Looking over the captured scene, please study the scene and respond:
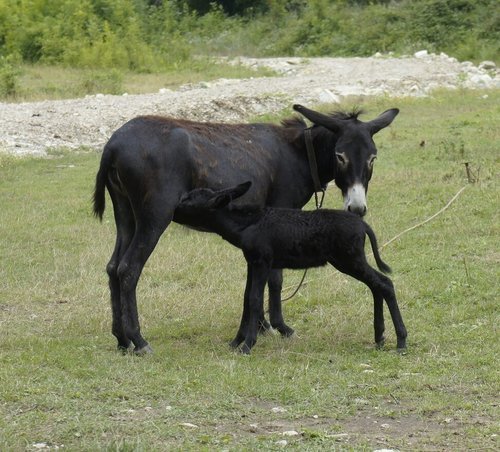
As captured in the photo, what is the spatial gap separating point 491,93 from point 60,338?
20.3 metres

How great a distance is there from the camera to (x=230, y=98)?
81.4ft

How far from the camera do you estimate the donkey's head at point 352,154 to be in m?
8.38

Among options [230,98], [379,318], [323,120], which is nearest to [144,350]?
[379,318]

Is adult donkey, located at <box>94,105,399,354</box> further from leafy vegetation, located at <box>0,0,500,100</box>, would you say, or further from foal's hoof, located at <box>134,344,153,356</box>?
leafy vegetation, located at <box>0,0,500,100</box>

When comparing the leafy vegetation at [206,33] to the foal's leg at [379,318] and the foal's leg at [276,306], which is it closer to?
the foal's leg at [276,306]

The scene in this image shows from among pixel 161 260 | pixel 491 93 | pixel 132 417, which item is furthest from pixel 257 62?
pixel 132 417

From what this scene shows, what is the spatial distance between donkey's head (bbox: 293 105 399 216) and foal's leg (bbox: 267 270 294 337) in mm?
936

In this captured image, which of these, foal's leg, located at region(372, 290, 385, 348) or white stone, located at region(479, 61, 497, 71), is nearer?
foal's leg, located at region(372, 290, 385, 348)

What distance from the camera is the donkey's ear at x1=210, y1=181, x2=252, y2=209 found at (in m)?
8.06

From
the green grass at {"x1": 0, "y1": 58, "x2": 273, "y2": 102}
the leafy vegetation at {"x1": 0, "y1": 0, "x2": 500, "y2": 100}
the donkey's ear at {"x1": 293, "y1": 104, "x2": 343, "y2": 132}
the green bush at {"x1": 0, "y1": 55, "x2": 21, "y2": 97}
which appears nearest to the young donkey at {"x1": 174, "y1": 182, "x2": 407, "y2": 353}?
the donkey's ear at {"x1": 293, "y1": 104, "x2": 343, "y2": 132}

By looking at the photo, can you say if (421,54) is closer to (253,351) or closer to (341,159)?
(341,159)

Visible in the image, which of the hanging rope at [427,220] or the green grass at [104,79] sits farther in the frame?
the green grass at [104,79]

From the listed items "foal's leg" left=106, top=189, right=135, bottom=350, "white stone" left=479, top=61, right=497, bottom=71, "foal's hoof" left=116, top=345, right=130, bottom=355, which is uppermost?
"foal's leg" left=106, top=189, right=135, bottom=350

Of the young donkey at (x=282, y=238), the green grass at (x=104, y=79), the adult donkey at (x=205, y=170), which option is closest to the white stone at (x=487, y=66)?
the green grass at (x=104, y=79)
